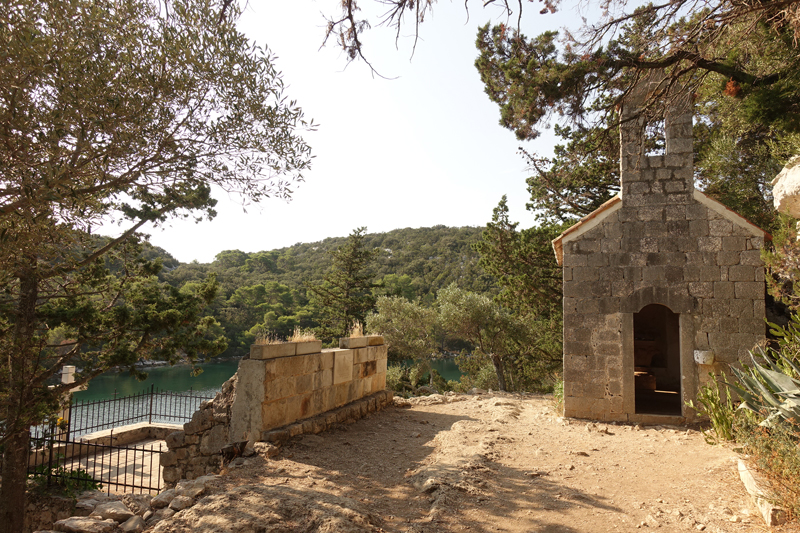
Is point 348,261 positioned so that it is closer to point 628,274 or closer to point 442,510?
point 628,274

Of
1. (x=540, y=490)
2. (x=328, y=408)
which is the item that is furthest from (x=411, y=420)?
(x=540, y=490)

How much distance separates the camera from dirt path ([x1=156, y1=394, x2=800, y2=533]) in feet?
13.1

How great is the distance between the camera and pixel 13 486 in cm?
801

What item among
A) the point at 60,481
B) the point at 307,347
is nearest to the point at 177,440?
the point at 307,347

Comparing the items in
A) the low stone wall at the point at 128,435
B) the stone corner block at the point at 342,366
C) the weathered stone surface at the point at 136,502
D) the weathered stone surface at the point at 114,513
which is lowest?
the low stone wall at the point at 128,435

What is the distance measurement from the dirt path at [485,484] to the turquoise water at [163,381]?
25.6m

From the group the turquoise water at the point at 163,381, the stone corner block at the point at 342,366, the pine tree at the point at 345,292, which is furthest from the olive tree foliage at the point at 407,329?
the stone corner block at the point at 342,366

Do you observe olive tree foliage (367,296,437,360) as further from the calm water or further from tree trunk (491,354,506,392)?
the calm water

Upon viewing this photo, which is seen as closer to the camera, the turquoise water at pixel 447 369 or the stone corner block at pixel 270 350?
the stone corner block at pixel 270 350

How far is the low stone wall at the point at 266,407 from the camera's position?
639 centimetres

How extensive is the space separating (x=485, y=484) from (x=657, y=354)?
9.77 metres

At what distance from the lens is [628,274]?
822 cm

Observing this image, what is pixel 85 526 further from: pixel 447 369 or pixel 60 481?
pixel 447 369

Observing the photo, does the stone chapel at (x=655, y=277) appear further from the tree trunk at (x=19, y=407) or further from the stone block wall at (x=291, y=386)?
the tree trunk at (x=19, y=407)
